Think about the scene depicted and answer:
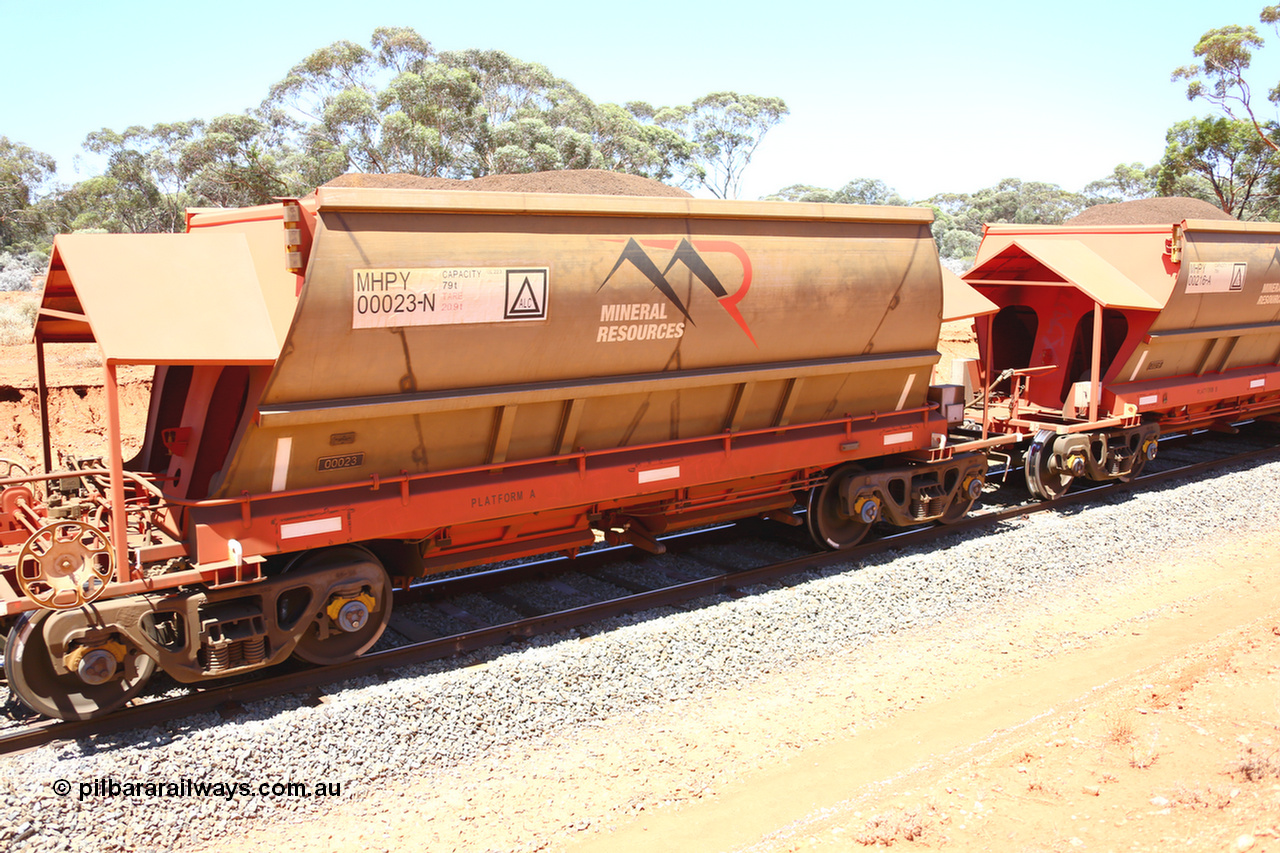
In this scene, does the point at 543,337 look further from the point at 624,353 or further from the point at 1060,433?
the point at 1060,433

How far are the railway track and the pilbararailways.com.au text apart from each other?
756 mm

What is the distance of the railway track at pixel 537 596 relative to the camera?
6.55 metres

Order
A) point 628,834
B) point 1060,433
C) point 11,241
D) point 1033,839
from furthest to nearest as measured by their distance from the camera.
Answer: point 11,241 → point 1060,433 → point 628,834 → point 1033,839

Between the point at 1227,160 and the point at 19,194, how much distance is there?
65.9 meters

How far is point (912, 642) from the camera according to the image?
837 centimetres

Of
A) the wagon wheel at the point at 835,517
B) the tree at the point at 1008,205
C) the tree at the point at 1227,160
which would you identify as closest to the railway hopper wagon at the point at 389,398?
the wagon wheel at the point at 835,517

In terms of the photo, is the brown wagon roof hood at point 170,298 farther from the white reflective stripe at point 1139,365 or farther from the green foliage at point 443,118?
the green foliage at point 443,118

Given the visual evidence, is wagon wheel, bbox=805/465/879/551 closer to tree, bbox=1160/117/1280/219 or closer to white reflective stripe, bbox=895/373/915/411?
white reflective stripe, bbox=895/373/915/411

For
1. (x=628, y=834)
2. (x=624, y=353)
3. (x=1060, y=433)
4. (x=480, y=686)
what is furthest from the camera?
(x=1060, y=433)

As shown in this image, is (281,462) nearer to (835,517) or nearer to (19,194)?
(835,517)

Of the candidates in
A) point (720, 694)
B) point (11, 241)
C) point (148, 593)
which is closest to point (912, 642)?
point (720, 694)

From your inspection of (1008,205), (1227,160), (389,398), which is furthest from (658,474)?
(1008,205)

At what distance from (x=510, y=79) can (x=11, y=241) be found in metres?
29.9

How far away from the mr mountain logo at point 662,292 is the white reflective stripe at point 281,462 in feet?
8.59
